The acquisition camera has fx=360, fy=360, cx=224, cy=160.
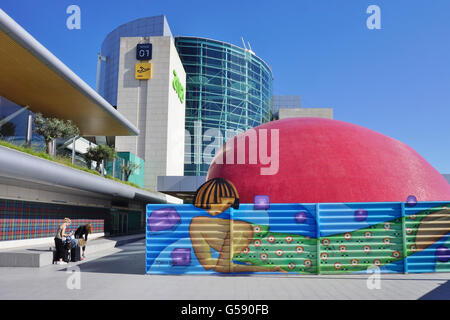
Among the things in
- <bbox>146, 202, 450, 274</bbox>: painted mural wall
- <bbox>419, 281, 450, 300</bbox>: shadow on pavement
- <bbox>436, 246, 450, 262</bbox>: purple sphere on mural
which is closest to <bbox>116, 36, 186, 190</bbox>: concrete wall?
<bbox>146, 202, 450, 274</bbox>: painted mural wall

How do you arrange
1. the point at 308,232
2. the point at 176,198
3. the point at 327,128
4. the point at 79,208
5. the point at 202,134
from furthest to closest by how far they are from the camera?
the point at 202,134 → the point at 176,198 → the point at 79,208 → the point at 327,128 → the point at 308,232

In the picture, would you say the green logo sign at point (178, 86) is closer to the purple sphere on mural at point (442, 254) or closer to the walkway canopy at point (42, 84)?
the walkway canopy at point (42, 84)

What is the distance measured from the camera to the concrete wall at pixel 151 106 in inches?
1588

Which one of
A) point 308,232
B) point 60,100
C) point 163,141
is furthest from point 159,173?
point 308,232

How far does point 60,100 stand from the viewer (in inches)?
738

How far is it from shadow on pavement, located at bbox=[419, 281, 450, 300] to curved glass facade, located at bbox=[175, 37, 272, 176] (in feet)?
156

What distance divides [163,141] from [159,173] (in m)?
3.62

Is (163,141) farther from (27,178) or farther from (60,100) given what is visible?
(27,178)

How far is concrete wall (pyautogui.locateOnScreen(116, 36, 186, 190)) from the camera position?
4034 centimetres

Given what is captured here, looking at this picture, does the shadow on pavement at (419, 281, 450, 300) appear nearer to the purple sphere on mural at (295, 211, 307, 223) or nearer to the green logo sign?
the purple sphere on mural at (295, 211, 307, 223)

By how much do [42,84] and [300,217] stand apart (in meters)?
13.6

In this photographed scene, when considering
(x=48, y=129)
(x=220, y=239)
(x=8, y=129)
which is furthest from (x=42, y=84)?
(x=220, y=239)

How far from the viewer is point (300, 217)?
977 cm

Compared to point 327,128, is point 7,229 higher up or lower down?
lower down
